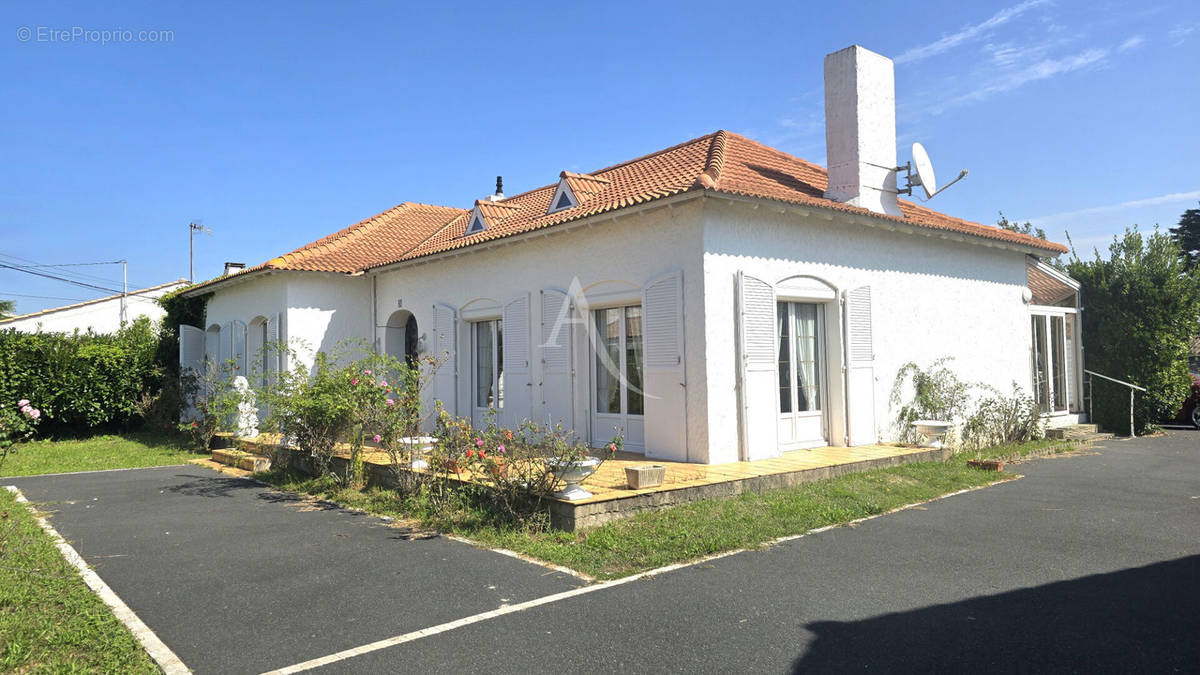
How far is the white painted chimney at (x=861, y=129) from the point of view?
11109 mm

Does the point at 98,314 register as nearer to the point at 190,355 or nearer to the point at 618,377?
the point at 190,355

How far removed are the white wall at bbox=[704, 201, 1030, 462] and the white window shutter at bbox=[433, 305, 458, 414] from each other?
17.7ft

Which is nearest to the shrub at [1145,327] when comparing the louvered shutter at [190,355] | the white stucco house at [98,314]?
the louvered shutter at [190,355]

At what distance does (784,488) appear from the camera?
25.9 feet

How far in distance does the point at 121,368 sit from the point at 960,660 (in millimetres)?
17847

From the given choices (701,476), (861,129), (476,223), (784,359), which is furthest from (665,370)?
(476,223)

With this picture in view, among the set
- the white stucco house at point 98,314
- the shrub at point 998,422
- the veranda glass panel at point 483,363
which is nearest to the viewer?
the shrub at point 998,422

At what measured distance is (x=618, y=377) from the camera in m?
10.0

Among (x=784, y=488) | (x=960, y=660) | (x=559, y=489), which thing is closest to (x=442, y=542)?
(x=559, y=489)

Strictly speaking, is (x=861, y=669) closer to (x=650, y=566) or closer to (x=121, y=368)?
(x=650, y=566)

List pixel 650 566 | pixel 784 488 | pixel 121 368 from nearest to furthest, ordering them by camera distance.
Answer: pixel 650 566 → pixel 784 488 → pixel 121 368

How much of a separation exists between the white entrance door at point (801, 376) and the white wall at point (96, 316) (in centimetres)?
2800

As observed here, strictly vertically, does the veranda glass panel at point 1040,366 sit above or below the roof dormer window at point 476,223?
below

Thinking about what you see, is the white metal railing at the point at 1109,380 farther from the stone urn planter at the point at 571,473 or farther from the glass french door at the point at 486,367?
the stone urn planter at the point at 571,473
